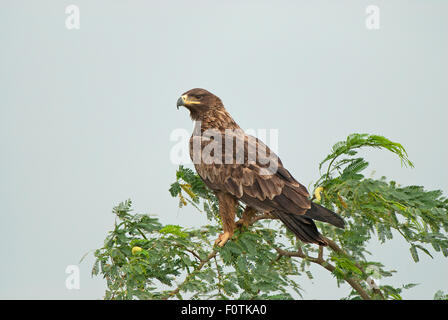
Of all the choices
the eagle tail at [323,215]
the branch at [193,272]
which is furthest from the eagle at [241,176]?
the branch at [193,272]

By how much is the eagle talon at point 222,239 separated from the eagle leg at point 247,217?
18 centimetres

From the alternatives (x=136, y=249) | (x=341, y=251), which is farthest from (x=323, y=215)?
(x=136, y=249)

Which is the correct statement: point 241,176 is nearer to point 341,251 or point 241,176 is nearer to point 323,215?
point 323,215

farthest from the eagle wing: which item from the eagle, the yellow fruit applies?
the yellow fruit

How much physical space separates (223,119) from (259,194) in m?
1.02

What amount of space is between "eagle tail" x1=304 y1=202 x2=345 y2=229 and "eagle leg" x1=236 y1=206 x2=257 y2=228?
70cm

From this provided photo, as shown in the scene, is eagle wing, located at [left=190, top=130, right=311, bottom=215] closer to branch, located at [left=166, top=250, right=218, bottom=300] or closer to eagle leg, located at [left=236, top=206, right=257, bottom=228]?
eagle leg, located at [left=236, top=206, right=257, bottom=228]

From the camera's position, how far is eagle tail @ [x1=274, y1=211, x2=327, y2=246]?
170 inches

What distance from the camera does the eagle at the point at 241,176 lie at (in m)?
4.36

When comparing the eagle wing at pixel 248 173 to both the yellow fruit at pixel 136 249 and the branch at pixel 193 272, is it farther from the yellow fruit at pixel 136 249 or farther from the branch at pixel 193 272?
the yellow fruit at pixel 136 249

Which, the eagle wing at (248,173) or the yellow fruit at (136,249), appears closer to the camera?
the yellow fruit at (136,249)
